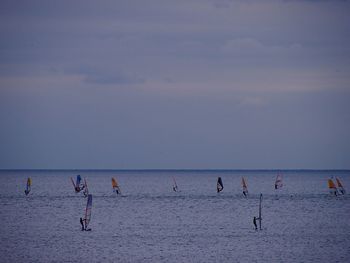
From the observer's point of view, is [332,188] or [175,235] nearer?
[175,235]

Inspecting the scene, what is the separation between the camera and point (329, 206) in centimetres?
7075

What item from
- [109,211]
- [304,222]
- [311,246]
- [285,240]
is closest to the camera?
[311,246]

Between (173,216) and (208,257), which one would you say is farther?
(173,216)

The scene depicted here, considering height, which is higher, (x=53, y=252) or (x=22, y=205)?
(x=22, y=205)

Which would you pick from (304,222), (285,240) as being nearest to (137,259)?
(285,240)

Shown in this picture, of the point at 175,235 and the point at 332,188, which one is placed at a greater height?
the point at 332,188

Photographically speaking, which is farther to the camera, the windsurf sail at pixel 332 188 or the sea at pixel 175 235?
the windsurf sail at pixel 332 188

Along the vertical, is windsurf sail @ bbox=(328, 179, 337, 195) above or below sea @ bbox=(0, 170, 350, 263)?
above

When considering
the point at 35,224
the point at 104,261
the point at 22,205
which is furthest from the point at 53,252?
the point at 22,205

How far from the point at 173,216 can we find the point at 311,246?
21.0 meters

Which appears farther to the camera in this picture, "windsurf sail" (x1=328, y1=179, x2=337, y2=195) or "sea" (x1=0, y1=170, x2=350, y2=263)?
"windsurf sail" (x1=328, y1=179, x2=337, y2=195)

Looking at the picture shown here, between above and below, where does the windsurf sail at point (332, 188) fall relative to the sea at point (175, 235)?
above

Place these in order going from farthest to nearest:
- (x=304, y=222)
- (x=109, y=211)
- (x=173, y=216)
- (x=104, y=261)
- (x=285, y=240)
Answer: (x=109, y=211)
(x=173, y=216)
(x=304, y=222)
(x=285, y=240)
(x=104, y=261)

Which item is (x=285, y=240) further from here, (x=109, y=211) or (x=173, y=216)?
(x=109, y=211)
